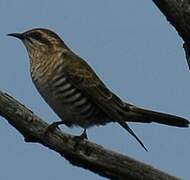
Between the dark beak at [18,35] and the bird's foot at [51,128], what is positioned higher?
the dark beak at [18,35]

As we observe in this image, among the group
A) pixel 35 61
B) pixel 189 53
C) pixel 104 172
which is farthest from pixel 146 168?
pixel 35 61

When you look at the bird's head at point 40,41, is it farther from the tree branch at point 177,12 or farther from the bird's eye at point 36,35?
the tree branch at point 177,12

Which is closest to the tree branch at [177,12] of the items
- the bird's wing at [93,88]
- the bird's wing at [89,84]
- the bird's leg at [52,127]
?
the bird's leg at [52,127]

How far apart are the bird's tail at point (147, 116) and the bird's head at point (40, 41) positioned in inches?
45.8

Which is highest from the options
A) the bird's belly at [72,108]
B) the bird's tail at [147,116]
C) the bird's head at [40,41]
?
the bird's head at [40,41]

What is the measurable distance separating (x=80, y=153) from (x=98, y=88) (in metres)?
1.86

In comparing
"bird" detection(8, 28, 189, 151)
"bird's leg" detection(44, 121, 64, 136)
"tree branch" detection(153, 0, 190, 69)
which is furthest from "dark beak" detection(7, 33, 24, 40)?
"tree branch" detection(153, 0, 190, 69)

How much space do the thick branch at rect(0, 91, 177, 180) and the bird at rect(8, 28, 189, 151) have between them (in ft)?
3.08

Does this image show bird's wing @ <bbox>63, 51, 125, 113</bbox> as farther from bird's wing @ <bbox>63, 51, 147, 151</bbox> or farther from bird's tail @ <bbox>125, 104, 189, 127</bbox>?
bird's tail @ <bbox>125, 104, 189, 127</bbox>

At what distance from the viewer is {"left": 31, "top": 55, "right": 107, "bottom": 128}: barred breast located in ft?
25.8

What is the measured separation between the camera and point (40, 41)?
27.9 ft

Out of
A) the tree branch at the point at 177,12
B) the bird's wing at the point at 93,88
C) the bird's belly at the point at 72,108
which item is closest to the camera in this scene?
the tree branch at the point at 177,12

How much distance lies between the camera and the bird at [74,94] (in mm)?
7871

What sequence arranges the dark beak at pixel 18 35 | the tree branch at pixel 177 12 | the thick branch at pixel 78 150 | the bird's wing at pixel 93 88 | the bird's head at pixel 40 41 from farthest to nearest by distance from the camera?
1. the bird's head at pixel 40 41
2. the dark beak at pixel 18 35
3. the bird's wing at pixel 93 88
4. the thick branch at pixel 78 150
5. the tree branch at pixel 177 12
